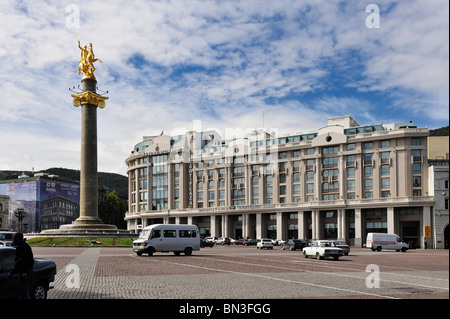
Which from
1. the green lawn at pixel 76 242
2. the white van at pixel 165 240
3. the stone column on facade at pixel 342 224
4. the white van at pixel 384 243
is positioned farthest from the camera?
the stone column on facade at pixel 342 224

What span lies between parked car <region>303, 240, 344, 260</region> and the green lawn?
32.0 meters

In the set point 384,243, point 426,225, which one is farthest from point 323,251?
point 426,225

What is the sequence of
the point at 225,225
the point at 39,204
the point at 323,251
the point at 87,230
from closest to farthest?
1. the point at 323,251
2. the point at 87,230
3. the point at 225,225
4. the point at 39,204

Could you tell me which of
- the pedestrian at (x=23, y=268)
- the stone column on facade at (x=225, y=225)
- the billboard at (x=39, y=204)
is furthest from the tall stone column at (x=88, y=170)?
the billboard at (x=39, y=204)

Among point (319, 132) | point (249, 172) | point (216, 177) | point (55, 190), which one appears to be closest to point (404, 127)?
point (319, 132)

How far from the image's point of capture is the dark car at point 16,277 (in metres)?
12.5

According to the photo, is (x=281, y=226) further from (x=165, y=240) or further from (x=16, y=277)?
(x=16, y=277)

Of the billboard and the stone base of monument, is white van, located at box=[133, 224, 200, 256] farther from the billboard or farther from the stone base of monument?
the billboard

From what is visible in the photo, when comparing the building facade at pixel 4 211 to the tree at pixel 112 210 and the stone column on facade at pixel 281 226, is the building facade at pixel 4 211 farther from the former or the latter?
the stone column on facade at pixel 281 226

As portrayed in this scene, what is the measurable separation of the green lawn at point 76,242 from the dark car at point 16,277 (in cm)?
4913

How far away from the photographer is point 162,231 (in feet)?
133

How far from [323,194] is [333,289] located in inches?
3368

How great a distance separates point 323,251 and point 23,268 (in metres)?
28.3

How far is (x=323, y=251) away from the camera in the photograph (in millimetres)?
37281
